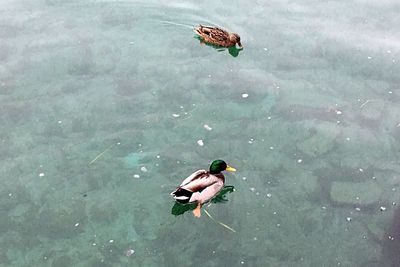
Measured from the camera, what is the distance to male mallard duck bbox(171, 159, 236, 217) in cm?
530

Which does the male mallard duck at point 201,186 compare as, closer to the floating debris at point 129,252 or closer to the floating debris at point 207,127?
the floating debris at point 129,252

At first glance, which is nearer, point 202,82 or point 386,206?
point 386,206

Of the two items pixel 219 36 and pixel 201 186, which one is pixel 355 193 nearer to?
pixel 201 186

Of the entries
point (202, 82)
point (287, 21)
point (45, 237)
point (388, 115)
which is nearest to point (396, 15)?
point (287, 21)

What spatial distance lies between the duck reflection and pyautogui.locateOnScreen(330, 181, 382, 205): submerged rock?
3.69 ft

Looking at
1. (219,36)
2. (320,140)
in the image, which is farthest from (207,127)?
(219,36)

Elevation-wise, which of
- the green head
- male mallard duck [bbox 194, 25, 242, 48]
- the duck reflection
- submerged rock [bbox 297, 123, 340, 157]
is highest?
male mallard duck [bbox 194, 25, 242, 48]

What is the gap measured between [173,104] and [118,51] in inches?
60.0

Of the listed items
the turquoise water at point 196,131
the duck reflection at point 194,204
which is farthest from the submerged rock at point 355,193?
the duck reflection at point 194,204

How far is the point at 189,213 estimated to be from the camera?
538 centimetres

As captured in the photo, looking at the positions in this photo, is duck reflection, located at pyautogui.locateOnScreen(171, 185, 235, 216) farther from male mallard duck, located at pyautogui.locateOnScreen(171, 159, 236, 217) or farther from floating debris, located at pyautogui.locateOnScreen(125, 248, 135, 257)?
A: floating debris, located at pyautogui.locateOnScreen(125, 248, 135, 257)

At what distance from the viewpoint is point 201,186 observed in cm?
536

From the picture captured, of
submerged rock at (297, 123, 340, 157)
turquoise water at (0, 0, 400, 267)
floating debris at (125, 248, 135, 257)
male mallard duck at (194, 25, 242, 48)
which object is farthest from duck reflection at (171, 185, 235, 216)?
male mallard duck at (194, 25, 242, 48)

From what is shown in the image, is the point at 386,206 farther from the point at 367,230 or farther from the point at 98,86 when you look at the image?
the point at 98,86
